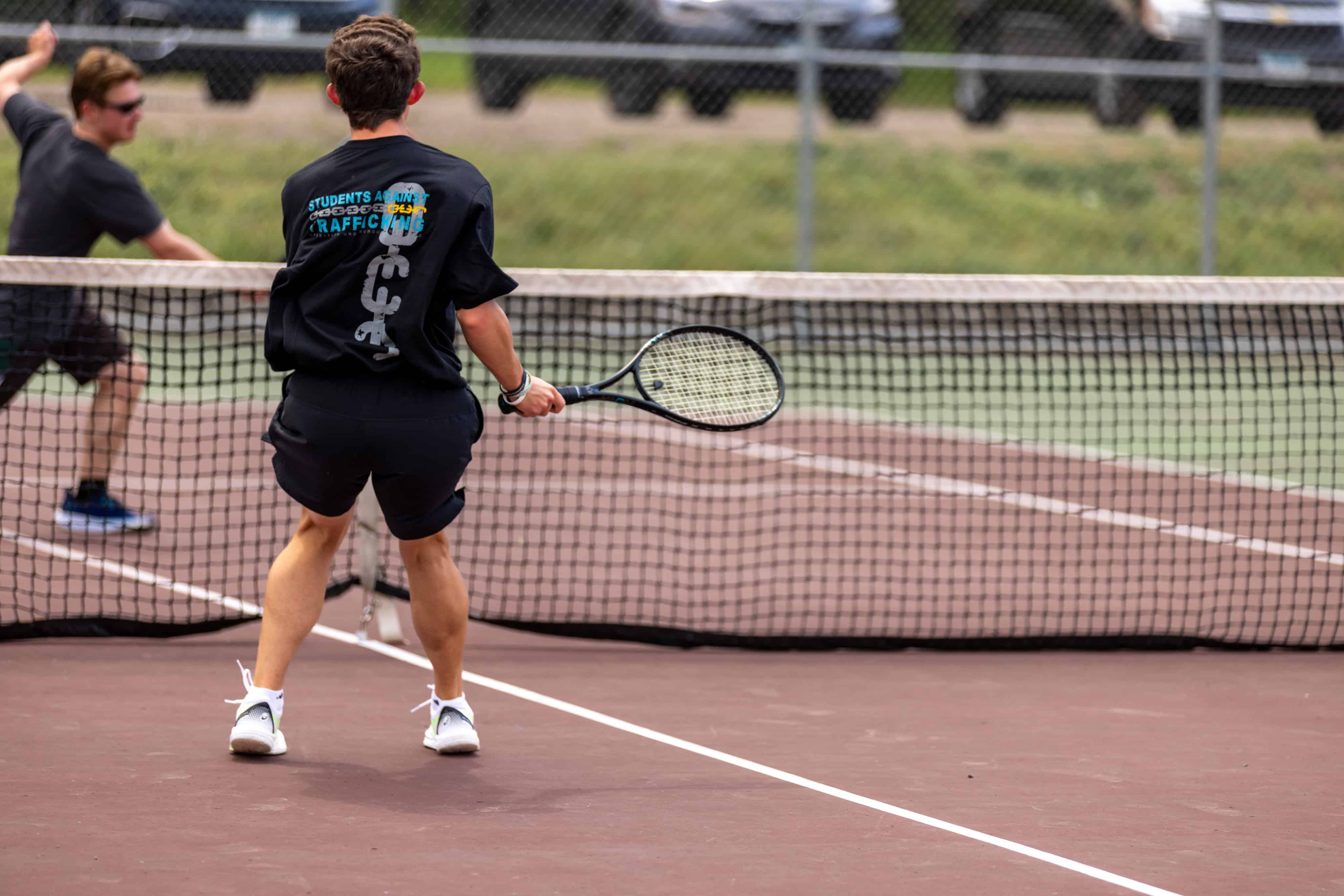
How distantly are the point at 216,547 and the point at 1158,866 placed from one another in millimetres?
3892

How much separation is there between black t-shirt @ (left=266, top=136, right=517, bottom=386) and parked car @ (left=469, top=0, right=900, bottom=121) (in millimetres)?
8527

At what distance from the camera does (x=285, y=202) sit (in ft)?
13.0

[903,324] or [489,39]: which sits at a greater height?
[489,39]

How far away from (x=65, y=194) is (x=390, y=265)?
2.98m

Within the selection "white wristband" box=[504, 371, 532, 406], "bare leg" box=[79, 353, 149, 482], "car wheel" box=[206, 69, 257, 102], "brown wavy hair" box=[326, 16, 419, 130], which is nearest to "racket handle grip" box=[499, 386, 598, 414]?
"white wristband" box=[504, 371, 532, 406]

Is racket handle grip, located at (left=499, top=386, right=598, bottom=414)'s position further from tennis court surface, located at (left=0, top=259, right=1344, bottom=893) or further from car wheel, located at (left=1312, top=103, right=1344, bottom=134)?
car wheel, located at (left=1312, top=103, right=1344, bottom=134)

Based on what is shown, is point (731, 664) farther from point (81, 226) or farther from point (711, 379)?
point (81, 226)

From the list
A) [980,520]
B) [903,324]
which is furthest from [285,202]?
[980,520]

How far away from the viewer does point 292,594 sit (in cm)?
411

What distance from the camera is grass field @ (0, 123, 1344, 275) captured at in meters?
13.5

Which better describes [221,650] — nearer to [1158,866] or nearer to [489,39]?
[1158,866]

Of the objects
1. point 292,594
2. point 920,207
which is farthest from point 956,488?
point 920,207

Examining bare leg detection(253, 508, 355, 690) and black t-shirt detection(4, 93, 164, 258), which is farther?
black t-shirt detection(4, 93, 164, 258)

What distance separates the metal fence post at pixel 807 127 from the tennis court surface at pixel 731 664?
102 inches
